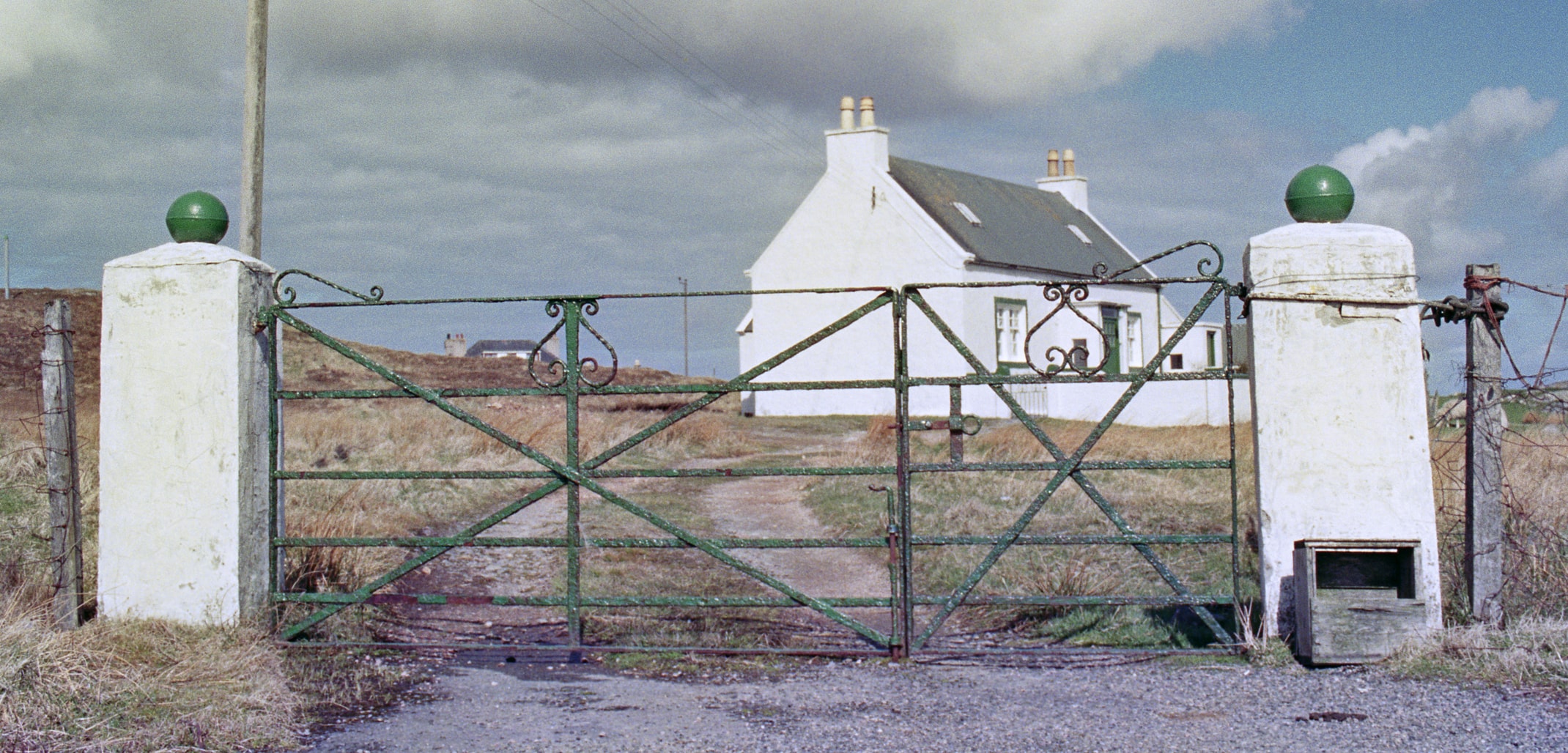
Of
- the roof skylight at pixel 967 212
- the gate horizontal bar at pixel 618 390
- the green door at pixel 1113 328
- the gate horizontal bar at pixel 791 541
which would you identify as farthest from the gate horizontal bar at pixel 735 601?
the green door at pixel 1113 328

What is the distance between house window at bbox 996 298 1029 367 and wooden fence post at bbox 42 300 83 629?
2341 centimetres

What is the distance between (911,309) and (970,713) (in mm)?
23815

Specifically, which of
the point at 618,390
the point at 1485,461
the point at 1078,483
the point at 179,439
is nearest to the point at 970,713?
the point at 1078,483

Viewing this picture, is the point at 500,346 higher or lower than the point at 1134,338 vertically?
higher

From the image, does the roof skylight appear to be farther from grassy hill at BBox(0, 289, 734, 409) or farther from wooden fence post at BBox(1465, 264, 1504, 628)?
wooden fence post at BBox(1465, 264, 1504, 628)

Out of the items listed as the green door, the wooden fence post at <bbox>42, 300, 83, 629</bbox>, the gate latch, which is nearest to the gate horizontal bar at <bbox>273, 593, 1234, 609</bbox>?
the gate latch

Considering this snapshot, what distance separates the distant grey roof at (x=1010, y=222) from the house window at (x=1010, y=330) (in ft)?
3.29

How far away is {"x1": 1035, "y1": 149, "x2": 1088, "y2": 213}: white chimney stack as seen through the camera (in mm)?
37375

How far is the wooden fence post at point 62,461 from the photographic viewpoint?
20.7 feet

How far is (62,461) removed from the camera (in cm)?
630

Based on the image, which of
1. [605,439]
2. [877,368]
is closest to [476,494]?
[605,439]

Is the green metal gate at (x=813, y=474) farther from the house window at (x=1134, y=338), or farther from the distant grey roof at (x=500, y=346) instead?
the distant grey roof at (x=500, y=346)

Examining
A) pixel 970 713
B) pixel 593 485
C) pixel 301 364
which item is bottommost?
pixel 970 713

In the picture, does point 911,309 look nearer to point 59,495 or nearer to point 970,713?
point 59,495
